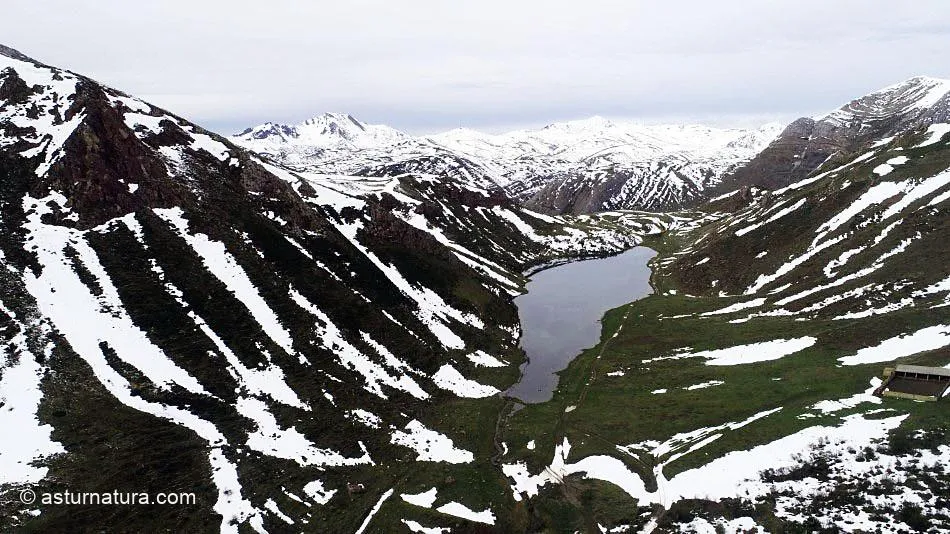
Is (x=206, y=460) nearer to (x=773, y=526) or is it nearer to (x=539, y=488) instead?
(x=539, y=488)

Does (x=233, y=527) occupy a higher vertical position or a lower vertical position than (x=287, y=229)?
lower

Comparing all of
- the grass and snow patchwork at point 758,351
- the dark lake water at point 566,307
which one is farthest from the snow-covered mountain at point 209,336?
the grass and snow patchwork at point 758,351

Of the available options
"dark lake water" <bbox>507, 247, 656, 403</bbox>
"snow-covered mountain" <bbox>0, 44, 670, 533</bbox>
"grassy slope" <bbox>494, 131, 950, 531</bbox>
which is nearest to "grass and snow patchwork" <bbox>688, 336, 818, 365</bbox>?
"grassy slope" <bbox>494, 131, 950, 531</bbox>

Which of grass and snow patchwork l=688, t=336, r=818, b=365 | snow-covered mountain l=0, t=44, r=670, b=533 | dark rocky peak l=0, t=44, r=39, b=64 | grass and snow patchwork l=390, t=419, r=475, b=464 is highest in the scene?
dark rocky peak l=0, t=44, r=39, b=64

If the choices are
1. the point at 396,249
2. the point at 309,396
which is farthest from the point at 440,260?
the point at 309,396

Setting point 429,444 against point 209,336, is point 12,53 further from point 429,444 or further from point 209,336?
point 429,444

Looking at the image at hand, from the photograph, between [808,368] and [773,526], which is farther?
[808,368]

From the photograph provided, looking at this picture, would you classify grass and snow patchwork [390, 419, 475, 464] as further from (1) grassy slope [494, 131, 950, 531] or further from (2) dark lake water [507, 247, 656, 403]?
(2) dark lake water [507, 247, 656, 403]

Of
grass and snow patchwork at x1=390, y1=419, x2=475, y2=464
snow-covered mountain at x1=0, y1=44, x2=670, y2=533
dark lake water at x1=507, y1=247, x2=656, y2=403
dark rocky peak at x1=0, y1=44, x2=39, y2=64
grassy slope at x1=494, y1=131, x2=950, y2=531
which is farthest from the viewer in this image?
dark rocky peak at x1=0, y1=44, x2=39, y2=64

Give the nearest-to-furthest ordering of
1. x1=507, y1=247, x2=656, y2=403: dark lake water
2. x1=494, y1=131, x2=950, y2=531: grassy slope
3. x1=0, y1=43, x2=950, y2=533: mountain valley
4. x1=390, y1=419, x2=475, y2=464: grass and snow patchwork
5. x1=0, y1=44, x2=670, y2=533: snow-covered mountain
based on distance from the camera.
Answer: x1=0, y1=43, x2=950, y2=533: mountain valley
x1=0, y1=44, x2=670, y2=533: snow-covered mountain
x1=494, y1=131, x2=950, y2=531: grassy slope
x1=390, y1=419, x2=475, y2=464: grass and snow patchwork
x1=507, y1=247, x2=656, y2=403: dark lake water
